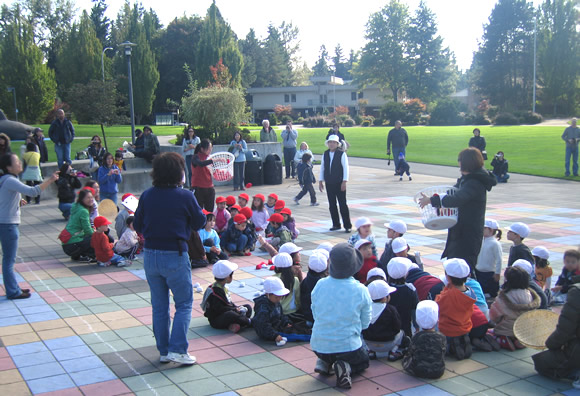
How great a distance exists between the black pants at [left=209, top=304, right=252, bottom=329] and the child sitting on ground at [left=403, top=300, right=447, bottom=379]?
198 centimetres

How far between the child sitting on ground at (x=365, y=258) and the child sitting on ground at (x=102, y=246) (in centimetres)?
426

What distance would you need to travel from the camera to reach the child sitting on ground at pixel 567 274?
645 centimetres

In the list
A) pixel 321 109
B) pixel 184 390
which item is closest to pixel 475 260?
pixel 184 390

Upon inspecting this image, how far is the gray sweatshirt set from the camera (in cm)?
683

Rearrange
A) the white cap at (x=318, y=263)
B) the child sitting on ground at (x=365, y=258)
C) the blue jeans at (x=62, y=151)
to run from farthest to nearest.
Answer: the blue jeans at (x=62, y=151), the child sitting on ground at (x=365, y=258), the white cap at (x=318, y=263)

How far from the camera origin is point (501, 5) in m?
85.8

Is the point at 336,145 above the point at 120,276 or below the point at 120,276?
above

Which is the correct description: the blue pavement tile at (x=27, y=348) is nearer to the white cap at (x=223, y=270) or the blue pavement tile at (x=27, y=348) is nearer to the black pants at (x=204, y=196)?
the white cap at (x=223, y=270)

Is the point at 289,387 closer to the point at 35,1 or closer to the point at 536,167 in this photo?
the point at 536,167

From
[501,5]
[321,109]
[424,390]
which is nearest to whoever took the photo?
[424,390]

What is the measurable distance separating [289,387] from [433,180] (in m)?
17.7

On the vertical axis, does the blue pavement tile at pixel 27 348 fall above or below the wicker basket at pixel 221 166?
below

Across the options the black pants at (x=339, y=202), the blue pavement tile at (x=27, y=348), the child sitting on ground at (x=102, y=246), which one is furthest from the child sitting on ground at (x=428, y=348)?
the black pants at (x=339, y=202)

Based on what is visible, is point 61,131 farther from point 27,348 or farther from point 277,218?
point 27,348
